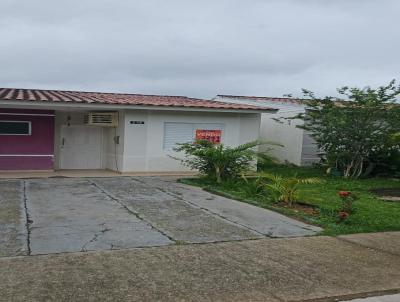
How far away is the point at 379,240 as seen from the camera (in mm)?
8297

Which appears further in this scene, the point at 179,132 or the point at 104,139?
the point at 104,139

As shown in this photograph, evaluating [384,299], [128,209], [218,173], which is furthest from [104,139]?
[384,299]

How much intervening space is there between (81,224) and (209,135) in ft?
35.4

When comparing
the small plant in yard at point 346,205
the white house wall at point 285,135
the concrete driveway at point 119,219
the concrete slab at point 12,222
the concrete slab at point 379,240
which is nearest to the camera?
the concrete slab at point 12,222

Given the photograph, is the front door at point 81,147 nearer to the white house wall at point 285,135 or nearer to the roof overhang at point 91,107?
the roof overhang at point 91,107

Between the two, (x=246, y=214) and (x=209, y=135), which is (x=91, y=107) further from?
(x=246, y=214)

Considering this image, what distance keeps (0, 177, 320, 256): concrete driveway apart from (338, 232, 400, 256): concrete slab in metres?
0.74

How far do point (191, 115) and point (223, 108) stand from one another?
121 centimetres

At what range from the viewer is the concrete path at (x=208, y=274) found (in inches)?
208

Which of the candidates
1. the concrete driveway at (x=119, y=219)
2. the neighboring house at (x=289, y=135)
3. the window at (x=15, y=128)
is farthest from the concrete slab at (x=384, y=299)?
the neighboring house at (x=289, y=135)

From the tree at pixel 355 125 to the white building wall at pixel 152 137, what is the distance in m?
3.37

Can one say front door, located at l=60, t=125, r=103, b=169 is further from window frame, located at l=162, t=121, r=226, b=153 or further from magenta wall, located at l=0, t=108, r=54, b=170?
window frame, located at l=162, t=121, r=226, b=153

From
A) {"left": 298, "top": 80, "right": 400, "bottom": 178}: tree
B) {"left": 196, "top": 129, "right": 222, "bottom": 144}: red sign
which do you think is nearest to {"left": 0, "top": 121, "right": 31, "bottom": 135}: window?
{"left": 196, "top": 129, "right": 222, "bottom": 144}: red sign

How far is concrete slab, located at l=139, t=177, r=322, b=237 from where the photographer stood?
28.6 feet
